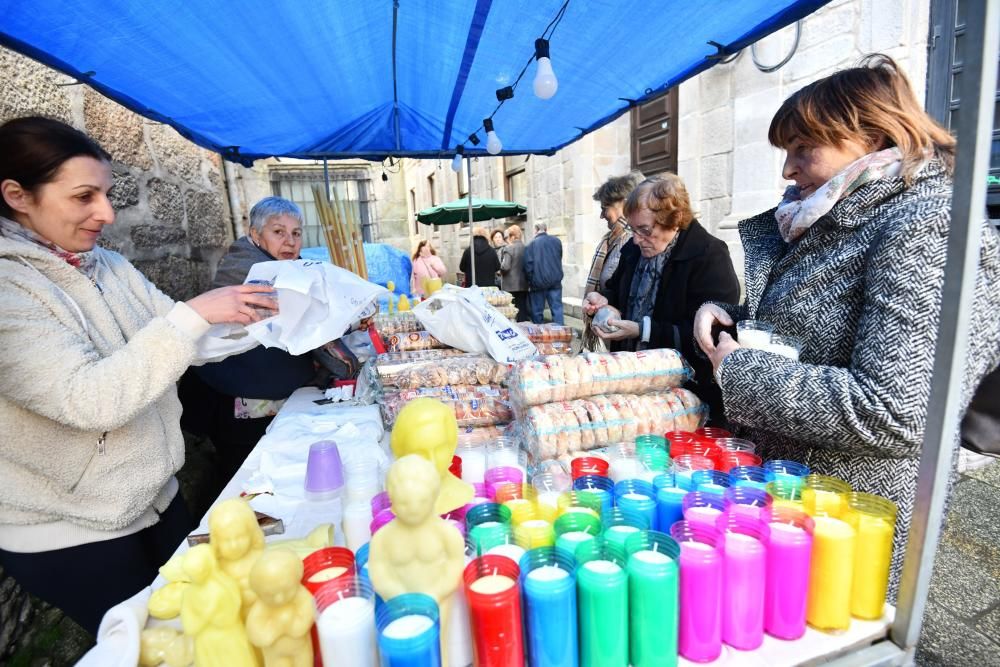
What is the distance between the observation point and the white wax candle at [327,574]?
789 millimetres

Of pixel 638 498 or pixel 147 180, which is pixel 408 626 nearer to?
pixel 638 498

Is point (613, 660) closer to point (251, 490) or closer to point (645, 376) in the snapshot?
point (645, 376)

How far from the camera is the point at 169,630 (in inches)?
33.0

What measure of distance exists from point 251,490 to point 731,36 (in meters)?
2.51

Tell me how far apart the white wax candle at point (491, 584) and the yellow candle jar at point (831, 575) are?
0.50m

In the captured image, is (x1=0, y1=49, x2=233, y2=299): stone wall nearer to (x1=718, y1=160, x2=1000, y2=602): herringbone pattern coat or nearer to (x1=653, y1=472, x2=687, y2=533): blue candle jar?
(x1=653, y1=472, x2=687, y2=533): blue candle jar

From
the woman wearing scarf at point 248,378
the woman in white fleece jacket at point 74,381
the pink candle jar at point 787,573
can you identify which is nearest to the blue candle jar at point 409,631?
the pink candle jar at point 787,573

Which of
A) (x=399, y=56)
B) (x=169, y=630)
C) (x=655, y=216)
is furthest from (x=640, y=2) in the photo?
(x=169, y=630)

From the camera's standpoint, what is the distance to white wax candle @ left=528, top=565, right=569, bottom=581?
0.73 metres

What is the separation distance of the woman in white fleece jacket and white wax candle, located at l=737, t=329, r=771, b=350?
4.52 ft

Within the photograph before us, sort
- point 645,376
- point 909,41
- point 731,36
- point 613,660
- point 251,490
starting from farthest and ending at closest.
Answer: point 909,41 → point 731,36 → point 645,376 → point 251,490 → point 613,660

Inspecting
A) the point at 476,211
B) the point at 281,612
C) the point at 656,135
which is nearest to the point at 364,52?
the point at 281,612

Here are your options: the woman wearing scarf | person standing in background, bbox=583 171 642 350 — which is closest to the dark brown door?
person standing in background, bbox=583 171 642 350

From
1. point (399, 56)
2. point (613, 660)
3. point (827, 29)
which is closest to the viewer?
point (613, 660)
